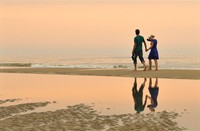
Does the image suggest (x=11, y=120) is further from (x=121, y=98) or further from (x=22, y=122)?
(x=121, y=98)

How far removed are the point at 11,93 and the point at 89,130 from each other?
721cm

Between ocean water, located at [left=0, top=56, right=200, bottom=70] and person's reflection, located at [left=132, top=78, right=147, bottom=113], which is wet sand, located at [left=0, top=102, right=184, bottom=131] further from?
ocean water, located at [left=0, top=56, right=200, bottom=70]

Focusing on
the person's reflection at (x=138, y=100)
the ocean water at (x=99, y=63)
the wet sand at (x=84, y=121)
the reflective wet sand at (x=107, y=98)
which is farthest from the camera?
the ocean water at (x=99, y=63)

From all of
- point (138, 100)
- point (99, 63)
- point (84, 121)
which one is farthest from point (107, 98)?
point (99, 63)

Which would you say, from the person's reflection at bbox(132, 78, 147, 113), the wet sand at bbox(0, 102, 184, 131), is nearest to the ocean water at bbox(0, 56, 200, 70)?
the person's reflection at bbox(132, 78, 147, 113)

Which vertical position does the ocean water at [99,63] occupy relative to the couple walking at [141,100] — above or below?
below

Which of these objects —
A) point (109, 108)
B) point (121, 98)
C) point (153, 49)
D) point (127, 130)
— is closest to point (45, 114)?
point (109, 108)

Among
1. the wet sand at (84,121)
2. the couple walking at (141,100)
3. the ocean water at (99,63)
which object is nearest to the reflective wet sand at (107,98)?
the couple walking at (141,100)

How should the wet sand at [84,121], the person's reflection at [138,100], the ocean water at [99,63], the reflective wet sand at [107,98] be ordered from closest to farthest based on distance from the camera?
1. the wet sand at [84,121]
2. the reflective wet sand at [107,98]
3. the person's reflection at [138,100]
4. the ocean water at [99,63]

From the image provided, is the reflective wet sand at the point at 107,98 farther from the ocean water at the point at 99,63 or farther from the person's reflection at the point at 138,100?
the ocean water at the point at 99,63

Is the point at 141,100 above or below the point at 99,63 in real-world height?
above

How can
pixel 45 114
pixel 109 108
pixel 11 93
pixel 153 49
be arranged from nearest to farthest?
pixel 45 114
pixel 109 108
pixel 11 93
pixel 153 49

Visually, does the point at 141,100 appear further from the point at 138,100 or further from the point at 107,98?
the point at 107,98

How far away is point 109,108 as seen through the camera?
10.7m
